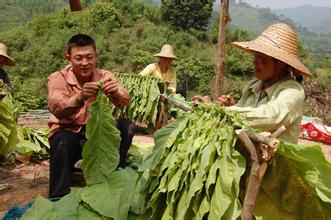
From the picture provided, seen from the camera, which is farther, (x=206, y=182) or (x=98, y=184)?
(x=98, y=184)

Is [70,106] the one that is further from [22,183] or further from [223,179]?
[22,183]

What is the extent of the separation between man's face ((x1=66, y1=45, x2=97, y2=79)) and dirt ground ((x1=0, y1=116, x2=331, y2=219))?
1422 mm

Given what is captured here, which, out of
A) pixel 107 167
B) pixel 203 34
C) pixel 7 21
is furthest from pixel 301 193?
pixel 7 21

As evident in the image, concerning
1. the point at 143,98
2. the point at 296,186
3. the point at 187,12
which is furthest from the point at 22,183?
the point at 187,12

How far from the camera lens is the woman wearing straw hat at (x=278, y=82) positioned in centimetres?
228

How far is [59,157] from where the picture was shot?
10.2ft

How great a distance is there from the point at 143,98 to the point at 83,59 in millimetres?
3688

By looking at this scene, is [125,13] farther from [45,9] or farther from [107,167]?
[107,167]

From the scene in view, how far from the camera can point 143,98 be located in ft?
22.6

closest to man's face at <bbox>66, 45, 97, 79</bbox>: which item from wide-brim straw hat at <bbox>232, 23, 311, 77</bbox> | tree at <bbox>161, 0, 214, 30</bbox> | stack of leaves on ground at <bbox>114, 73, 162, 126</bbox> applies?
wide-brim straw hat at <bbox>232, 23, 311, 77</bbox>

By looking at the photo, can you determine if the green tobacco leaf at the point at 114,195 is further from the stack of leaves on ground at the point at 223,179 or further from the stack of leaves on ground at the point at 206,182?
the stack of leaves on ground at the point at 223,179

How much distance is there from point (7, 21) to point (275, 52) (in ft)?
184

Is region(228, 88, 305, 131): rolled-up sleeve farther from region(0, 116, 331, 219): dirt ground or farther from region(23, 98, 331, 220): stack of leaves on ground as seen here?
region(0, 116, 331, 219): dirt ground

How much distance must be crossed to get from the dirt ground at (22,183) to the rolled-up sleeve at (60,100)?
47.3 inches
